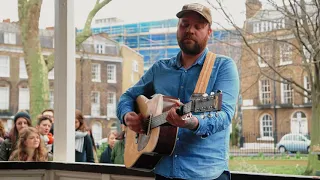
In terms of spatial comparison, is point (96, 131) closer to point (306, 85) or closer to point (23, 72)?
point (23, 72)

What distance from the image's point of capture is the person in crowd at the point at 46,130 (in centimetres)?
399

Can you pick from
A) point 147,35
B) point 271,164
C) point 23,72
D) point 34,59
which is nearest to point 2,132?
point 23,72

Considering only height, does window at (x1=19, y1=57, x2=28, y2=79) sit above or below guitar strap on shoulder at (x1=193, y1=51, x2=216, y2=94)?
above

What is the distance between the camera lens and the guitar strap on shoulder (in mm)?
2026

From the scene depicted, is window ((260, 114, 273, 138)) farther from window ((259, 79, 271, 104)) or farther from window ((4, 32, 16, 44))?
window ((4, 32, 16, 44))

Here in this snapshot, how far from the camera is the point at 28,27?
408 cm

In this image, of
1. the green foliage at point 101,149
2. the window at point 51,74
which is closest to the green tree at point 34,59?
the window at point 51,74

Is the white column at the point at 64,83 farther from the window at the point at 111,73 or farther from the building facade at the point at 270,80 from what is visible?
the building facade at the point at 270,80

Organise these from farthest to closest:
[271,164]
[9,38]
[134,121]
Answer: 1. [9,38]
2. [271,164]
3. [134,121]

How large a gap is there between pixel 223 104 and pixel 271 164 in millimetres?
1125

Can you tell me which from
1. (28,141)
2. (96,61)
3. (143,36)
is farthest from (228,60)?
(28,141)

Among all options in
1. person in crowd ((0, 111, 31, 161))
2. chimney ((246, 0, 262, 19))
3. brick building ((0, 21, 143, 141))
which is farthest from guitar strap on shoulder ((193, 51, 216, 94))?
person in crowd ((0, 111, 31, 161))

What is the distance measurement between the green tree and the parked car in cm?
200

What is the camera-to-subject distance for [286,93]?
2.93m
